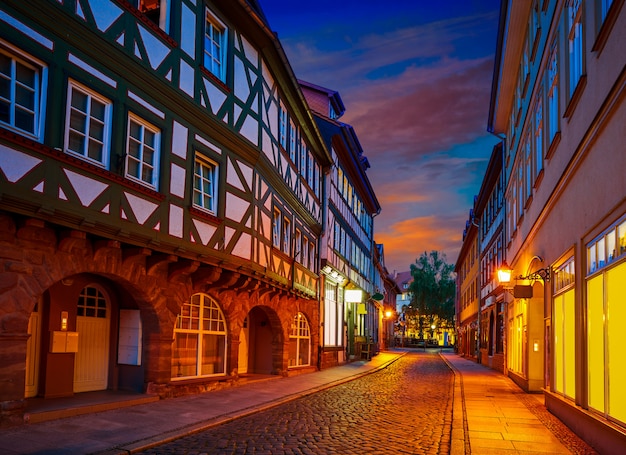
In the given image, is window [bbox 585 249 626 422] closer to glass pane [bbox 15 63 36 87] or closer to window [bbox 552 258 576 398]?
window [bbox 552 258 576 398]

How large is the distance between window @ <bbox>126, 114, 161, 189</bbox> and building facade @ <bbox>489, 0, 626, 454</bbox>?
731 centimetres

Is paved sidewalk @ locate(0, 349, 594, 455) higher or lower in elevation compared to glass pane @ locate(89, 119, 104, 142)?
lower

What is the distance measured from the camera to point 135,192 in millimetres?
11391

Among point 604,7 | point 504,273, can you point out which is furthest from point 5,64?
point 504,273

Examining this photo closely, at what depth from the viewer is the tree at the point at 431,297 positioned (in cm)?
8594

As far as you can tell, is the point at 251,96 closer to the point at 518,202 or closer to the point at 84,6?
the point at 84,6

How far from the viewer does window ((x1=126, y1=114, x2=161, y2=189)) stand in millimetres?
11594

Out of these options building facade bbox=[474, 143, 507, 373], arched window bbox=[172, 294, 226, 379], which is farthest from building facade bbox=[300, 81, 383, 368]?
arched window bbox=[172, 294, 226, 379]

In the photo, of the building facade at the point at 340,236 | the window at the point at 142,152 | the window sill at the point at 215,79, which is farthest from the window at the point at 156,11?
the building facade at the point at 340,236

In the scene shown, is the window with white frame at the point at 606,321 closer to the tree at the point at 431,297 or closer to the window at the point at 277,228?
the window at the point at 277,228

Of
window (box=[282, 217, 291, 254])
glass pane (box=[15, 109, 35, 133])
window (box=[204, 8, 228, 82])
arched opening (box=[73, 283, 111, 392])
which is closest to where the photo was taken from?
glass pane (box=[15, 109, 35, 133])

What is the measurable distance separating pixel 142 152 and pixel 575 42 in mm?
7669

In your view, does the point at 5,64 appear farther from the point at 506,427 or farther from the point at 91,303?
the point at 506,427

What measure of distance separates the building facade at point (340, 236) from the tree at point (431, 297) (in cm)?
4625
